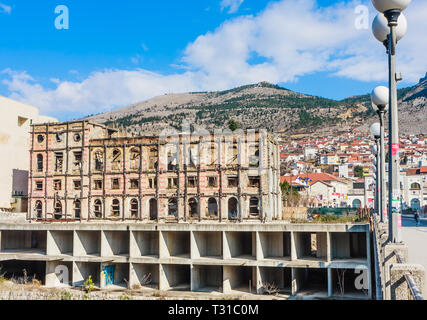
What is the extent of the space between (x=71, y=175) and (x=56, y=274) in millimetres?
12301

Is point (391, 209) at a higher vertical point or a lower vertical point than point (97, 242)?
higher

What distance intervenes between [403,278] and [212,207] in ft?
124

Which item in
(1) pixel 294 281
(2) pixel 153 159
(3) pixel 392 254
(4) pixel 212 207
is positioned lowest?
(1) pixel 294 281

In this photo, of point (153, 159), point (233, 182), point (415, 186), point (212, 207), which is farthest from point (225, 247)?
point (415, 186)

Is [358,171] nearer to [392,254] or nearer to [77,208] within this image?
[77,208]

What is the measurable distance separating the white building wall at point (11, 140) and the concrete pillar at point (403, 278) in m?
54.4

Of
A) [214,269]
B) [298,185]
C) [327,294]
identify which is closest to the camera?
[327,294]

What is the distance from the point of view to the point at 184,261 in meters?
36.3

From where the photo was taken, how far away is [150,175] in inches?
1827

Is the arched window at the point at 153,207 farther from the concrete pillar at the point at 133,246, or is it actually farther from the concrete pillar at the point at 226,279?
the concrete pillar at the point at 226,279

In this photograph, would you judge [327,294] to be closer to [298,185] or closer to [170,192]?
[170,192]

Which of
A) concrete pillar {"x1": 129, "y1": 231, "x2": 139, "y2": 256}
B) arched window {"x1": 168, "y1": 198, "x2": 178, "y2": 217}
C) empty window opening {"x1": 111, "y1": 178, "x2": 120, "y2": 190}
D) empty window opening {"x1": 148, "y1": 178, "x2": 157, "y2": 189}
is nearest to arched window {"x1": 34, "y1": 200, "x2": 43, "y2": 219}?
empty window opening {"x1": 111, "y1": 178, "x2": 120, "y2": 190}
